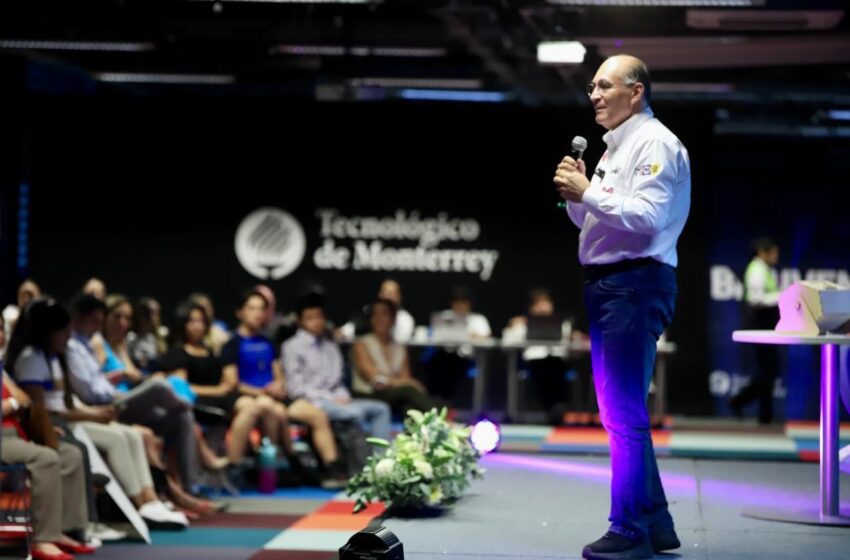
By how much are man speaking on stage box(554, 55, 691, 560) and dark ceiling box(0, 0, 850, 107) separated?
256 inches

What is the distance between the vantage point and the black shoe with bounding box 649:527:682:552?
446cm

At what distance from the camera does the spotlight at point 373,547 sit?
4.18m

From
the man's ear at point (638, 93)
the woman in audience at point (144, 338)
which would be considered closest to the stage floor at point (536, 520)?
the man's ear at point (638, 93)

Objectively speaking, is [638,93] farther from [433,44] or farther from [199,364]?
[433,44]

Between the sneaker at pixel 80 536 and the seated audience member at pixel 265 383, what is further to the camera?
the seated audience member at pixel 265 383

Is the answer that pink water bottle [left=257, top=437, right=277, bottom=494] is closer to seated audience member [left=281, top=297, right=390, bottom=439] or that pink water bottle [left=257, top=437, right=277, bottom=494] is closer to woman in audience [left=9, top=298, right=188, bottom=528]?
seated audience member [left=281, top=297, right=390, bottom=439]

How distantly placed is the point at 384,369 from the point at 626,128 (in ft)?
20.0

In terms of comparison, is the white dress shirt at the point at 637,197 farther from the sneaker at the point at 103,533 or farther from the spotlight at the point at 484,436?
the sneaker at the point at 103,533

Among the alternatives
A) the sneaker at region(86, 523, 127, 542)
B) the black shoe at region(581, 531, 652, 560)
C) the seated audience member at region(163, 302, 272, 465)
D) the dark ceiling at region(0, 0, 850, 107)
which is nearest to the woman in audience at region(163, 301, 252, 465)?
the seated audience member at region(163, 302, 272, 465)

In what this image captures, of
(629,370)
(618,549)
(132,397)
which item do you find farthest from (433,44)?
(618,549)

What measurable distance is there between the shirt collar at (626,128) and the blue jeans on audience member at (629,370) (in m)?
0.41

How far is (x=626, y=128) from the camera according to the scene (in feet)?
14.3

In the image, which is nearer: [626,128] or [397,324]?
[626,128]

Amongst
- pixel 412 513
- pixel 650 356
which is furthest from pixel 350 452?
pixel 650 356
